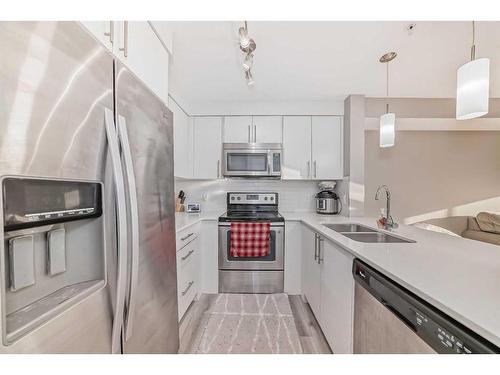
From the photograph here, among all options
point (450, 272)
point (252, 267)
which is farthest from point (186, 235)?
point (450, 272)

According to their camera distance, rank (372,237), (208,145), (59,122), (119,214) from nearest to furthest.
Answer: (59,122) → (119,214) → (372,237) → (208,145)

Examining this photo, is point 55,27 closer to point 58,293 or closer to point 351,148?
point 58,293

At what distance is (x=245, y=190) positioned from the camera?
10.6ft

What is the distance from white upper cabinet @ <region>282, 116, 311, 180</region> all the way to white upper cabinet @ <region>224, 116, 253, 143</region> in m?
0.45

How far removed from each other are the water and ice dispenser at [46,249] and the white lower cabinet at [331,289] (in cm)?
125

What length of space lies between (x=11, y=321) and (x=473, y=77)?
5.97ft

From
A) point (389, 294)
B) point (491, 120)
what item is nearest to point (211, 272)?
point (389, 294)

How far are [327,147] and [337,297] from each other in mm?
1910

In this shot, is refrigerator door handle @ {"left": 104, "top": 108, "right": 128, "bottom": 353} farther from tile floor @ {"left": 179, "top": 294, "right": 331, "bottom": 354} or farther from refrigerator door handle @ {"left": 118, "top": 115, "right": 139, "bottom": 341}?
tile floor @ {"left": 179, "top": 294, "right": 331, "bottom": 354}

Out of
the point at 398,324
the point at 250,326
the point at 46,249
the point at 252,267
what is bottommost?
the point at 250,326

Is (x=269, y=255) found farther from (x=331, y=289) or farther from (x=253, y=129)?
(x=253, y=129)

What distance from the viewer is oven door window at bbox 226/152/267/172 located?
2885mm

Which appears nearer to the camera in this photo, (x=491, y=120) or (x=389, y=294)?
(x=389, y=294)
